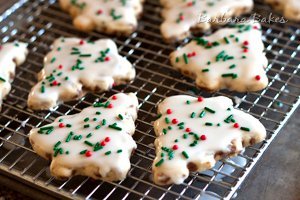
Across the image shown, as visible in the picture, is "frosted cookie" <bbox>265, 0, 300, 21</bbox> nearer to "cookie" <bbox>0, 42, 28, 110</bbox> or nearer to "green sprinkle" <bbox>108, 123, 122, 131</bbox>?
"green sprinkle" <bbox>108, 123, 122, 131</bbox>

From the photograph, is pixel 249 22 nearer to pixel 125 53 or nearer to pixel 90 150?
pixel 125 53

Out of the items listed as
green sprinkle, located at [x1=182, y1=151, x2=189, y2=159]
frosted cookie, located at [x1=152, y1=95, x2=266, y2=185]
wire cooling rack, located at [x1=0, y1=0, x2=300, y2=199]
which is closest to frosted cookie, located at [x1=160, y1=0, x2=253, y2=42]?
wire cooling rack, located at [x1=0, y1=0, x2=300, y2=199]

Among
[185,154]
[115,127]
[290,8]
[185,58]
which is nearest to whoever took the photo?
[185,154]

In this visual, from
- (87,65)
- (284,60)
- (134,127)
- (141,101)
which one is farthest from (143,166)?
(284,60)

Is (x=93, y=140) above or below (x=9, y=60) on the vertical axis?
below

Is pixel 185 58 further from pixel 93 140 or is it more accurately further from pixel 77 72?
pixel 93 140

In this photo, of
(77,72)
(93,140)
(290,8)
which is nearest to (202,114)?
(93,140)
